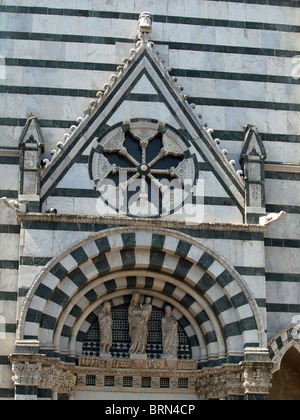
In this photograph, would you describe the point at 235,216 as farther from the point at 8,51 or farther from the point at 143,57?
the point at 8,51

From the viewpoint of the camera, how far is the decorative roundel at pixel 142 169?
1425cm

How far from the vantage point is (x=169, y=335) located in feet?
46.7

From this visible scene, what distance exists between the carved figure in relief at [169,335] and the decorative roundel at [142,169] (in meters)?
1.46

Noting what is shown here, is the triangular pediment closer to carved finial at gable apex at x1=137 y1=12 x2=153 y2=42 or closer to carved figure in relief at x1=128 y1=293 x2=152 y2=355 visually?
carved finial at gable apex at x1=137 y1=12 x2=153 y2=42

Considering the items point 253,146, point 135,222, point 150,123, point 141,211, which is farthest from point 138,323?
point 253,146

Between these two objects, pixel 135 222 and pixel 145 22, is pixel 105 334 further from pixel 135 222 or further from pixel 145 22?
pixel 145 22

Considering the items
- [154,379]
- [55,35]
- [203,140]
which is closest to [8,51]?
[55,35]

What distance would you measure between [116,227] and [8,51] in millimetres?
3324

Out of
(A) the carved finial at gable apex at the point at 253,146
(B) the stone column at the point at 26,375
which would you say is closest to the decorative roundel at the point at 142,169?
(A) the carved finial at gable apex at the point at 253,146

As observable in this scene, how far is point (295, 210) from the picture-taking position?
14.9 meters

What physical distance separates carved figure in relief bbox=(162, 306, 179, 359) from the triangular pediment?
1.46 meters

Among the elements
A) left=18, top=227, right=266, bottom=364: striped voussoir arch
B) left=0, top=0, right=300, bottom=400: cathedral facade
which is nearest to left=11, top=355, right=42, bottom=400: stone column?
left=0, top=0, right=300, bottom=400: cathedral facade

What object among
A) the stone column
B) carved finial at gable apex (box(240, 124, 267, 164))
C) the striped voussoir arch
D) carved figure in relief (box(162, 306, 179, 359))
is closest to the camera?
the stone column

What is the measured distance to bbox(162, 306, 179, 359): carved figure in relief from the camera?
14180 millimetres
